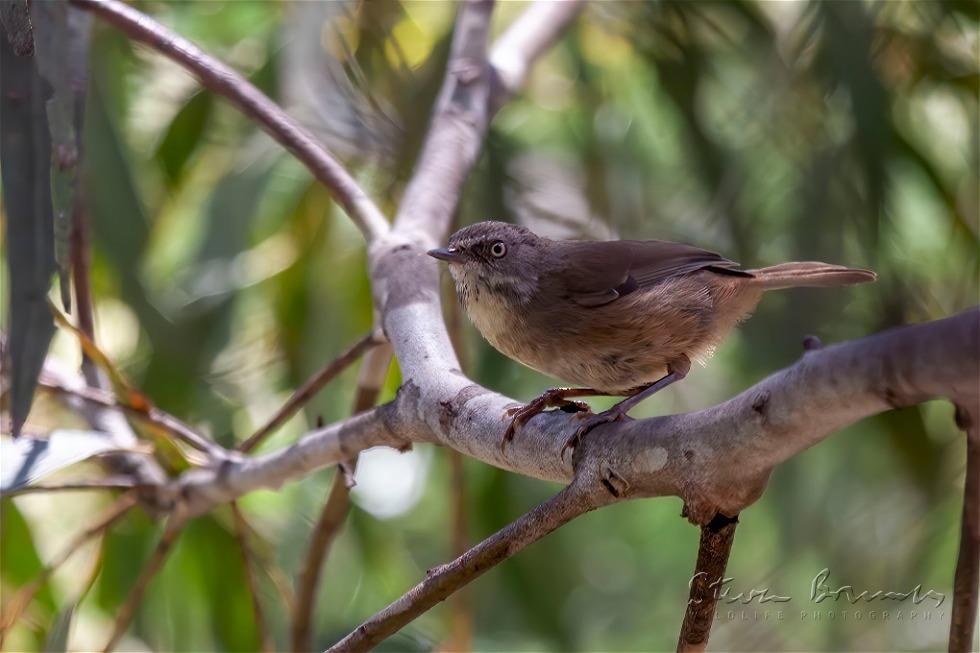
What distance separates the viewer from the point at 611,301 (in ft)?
7.27

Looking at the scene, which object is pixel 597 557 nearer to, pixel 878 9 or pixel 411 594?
pixel 878 9

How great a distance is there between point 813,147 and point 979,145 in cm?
73

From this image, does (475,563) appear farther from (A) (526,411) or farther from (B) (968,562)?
(B) (968,562)

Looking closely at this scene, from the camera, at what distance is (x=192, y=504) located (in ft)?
8.20

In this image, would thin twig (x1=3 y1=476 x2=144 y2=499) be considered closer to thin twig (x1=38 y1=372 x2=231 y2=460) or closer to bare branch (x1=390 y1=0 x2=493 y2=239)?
thin twig (x1=38 y1=372 x2=231 y2=460)

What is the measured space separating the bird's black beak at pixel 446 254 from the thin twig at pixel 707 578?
1.15 m

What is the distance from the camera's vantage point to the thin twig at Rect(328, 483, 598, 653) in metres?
1.35

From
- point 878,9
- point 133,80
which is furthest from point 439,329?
point 133,80

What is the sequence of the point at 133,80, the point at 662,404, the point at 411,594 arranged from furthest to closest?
the point at 133,80 < the point at 662,404 < the point at 411,594

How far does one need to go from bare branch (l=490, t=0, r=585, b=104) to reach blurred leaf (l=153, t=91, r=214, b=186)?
119 cm

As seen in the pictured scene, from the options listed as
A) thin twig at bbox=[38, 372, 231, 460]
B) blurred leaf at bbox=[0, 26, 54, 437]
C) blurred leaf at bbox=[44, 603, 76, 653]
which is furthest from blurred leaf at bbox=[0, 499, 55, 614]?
blurred leaf at bbox=[0, 26, 54, 437]

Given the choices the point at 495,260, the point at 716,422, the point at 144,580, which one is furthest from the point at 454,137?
the point at 716,422

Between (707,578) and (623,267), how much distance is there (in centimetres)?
116

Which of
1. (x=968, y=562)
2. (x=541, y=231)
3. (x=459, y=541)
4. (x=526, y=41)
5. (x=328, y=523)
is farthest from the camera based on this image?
(x=541, y=231)
